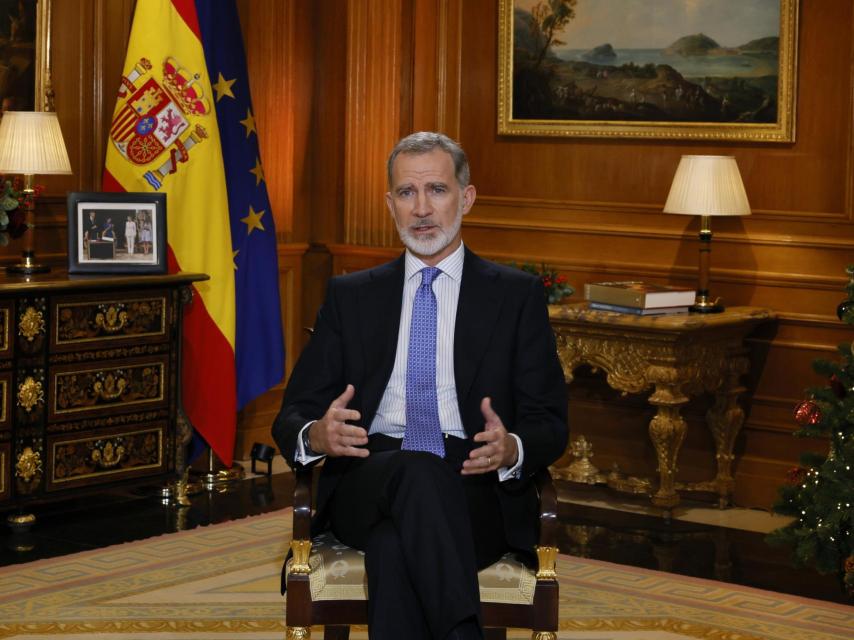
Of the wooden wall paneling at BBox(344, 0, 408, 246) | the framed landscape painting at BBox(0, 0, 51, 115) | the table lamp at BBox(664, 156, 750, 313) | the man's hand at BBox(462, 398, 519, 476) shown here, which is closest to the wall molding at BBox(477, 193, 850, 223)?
the table lamp at BBox(664, 156, 750, 313)

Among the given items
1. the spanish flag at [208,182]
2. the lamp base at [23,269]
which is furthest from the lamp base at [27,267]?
the spanish flag at [208,182]

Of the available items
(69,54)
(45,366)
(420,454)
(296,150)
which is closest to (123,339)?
(45,366)

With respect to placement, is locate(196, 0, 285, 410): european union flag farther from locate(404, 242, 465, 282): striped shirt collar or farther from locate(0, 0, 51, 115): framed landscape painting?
locate(404, 242, 465, 282): striped shirt collar

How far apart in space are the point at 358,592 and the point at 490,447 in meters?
0.50

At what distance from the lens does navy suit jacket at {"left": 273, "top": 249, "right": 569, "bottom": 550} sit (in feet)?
11.9

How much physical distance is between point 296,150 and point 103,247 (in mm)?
1936

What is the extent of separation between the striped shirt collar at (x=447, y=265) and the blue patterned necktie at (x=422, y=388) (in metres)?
0.10

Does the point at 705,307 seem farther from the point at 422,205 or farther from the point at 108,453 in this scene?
the point at 422,205

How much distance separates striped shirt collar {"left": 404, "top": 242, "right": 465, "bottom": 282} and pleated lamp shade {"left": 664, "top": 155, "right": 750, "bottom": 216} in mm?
2672

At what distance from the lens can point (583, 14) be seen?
7.01 meters

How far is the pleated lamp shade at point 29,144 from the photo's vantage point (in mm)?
5848

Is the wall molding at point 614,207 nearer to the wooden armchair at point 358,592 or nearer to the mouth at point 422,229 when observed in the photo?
the mouth at point 422,229

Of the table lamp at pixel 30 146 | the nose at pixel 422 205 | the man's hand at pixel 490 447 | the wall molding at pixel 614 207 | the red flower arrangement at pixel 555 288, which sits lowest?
the man's hand at pixel 490 447

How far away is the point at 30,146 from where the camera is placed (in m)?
5.87
